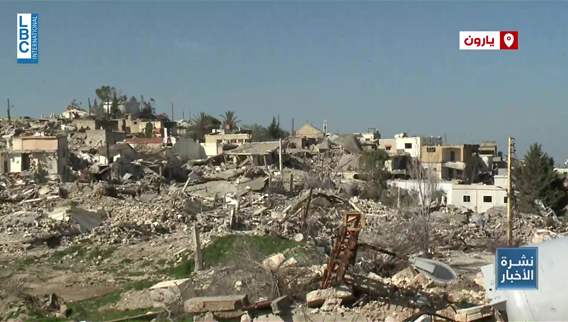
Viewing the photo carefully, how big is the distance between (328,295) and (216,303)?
157 cm

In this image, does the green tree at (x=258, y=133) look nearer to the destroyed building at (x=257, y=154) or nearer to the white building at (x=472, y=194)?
the destroyed building at (x=257, y=154)

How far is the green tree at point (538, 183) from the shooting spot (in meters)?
31.4

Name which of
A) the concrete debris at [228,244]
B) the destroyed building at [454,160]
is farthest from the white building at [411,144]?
the concrete debris at [228,244]

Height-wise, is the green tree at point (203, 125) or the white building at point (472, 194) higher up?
the green tree at point (203, 125)

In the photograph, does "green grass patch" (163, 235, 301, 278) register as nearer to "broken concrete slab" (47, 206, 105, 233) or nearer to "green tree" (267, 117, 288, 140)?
"broken concrete slab" (47, 206, 105, 233)

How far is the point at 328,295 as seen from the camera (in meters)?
8.87

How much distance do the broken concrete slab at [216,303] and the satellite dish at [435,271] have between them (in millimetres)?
3230

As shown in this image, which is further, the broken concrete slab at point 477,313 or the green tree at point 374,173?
the green tree at point 374,173

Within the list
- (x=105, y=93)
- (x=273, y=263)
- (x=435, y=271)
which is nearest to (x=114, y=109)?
(x=105, y=93)

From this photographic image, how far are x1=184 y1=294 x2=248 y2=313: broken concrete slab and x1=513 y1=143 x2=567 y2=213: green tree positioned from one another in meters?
24.7

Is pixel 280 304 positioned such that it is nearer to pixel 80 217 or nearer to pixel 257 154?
pixel 80 217

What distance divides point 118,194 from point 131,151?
37.1 feet

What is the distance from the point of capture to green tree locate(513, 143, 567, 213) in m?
31.4

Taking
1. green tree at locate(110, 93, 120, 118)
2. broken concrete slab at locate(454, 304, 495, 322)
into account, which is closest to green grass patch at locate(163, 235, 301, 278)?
broken concrete slab at locate(454, 304, 495, 322)
